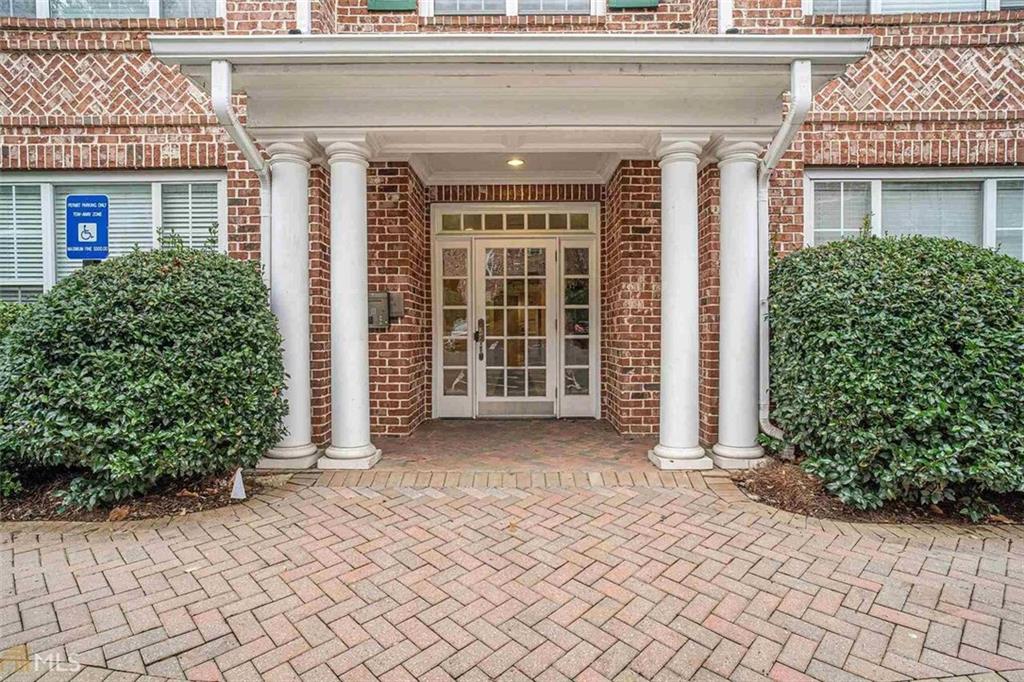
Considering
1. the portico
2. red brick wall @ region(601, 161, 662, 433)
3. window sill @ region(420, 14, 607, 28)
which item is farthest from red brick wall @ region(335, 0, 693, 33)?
red brick wall @ region(601, 161, 662, 433)

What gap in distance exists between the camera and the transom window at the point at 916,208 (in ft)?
15.9

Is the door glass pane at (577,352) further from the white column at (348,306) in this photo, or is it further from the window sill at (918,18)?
the window sill at (918,18)

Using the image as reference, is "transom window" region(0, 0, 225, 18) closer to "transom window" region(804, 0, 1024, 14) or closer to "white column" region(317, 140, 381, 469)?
"white column" region(317, 140, 381, 469)

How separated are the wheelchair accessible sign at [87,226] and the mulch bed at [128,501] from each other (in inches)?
84.5

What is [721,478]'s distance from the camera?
13.2ft

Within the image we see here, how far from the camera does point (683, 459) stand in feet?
13.7

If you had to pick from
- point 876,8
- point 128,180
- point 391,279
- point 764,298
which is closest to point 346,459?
point 391,279

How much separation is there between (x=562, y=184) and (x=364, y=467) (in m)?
3.80

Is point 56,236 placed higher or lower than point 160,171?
lower

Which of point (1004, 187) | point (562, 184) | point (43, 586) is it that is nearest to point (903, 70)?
point (1004, 187)

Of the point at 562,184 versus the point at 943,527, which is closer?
the point at 943,527

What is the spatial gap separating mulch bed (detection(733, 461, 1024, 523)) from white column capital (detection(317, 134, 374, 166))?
3890mm

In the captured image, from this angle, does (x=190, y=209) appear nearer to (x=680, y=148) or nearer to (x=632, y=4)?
(x=680, y=148)

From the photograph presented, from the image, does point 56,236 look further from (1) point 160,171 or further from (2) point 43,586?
(2) point 43,586
